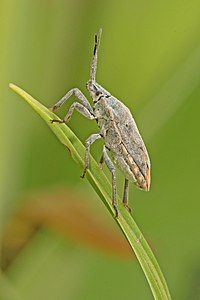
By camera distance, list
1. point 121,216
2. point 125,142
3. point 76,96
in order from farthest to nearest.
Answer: point 76,96
point 125,142
point 121,216

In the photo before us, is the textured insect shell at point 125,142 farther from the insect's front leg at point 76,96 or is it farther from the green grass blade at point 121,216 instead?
the green grass blade at point 121,216

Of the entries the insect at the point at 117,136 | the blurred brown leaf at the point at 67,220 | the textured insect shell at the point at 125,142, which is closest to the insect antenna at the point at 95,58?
the insect at the point at 117,136

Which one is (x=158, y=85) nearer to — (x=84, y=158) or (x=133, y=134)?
(x=133, y=134)

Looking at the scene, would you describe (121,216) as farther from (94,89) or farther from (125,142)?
(94,89)

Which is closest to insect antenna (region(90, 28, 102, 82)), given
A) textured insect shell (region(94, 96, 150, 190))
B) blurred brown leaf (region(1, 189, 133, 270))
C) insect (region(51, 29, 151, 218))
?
insect (region(51, 29, 151, 218))

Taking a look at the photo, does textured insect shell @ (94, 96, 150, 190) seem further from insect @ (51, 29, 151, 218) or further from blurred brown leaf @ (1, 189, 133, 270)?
blurred brown leaf @ (1, 189, 133, 270)

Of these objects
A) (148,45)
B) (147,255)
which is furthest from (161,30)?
(147,255)

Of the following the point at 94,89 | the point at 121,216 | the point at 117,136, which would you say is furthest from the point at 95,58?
the point at 121,216
